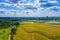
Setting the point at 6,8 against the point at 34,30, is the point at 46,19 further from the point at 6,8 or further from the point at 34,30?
the point at 6,8

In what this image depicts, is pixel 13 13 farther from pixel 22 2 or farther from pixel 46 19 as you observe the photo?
pixel 46 19

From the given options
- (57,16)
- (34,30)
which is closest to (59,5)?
(57,16)

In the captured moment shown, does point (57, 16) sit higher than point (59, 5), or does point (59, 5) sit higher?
point (59, 5)

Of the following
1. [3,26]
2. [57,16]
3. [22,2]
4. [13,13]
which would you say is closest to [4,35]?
[3,26]

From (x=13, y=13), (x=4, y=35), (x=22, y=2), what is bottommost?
(x=4, y=35)

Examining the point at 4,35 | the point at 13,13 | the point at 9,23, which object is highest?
the point at 13,13

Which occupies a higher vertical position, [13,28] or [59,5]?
[59,5]
